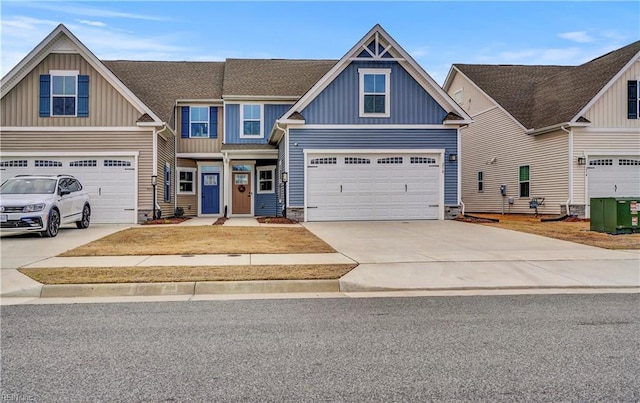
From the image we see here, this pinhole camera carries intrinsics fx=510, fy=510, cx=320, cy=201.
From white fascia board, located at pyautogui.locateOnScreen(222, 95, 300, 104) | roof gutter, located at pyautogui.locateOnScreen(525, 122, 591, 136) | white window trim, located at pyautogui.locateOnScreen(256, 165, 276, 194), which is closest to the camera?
roof gutter, located at pyautogui.locateOnScreen(525, 122, 591, 136)

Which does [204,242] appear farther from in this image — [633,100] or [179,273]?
[633,100]

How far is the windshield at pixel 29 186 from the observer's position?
14.8 m

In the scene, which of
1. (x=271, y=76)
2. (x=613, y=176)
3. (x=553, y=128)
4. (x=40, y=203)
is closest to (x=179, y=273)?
(x=40, y=203)

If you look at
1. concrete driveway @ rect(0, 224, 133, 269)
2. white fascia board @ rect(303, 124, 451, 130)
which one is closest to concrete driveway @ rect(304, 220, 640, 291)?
white fascia board @ rect(303, 124, 451, 130)

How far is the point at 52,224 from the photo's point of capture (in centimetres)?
1427

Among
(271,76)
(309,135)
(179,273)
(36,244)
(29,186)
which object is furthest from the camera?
(271,76)

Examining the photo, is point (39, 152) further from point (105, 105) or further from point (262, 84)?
point (262, 84)

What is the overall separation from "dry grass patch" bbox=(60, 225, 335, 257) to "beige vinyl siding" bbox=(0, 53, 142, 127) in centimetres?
625

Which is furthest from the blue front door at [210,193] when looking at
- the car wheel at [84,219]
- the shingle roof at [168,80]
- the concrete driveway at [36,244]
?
the concrete driveway at [36,244]

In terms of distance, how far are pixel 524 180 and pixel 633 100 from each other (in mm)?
5586

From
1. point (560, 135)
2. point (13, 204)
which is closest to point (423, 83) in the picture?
point (560, 135)

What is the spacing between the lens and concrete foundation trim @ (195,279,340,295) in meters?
7.74

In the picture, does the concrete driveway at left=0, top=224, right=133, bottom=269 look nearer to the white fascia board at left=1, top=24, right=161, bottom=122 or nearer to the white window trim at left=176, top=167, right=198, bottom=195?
the white fascia board at left=1, top=24, right=161, bottom=122

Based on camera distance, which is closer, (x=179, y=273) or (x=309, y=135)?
(x=179, y=273)
